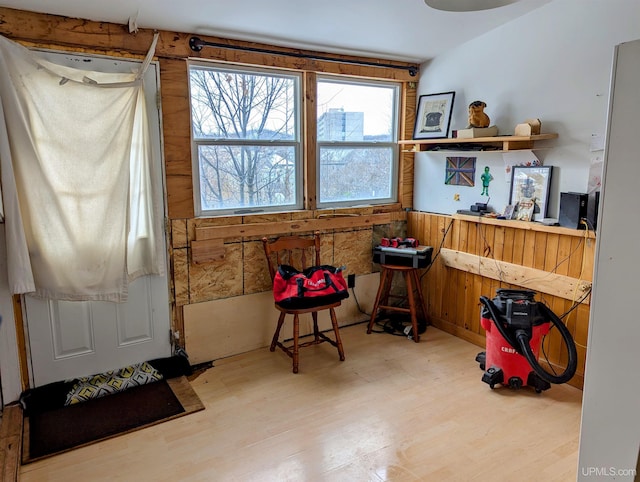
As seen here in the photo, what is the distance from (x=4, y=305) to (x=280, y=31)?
7.79 feet

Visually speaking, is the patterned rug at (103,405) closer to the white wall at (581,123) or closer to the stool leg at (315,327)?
the stool leg at (315,327)

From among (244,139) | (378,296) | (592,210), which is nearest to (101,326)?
(244,139)

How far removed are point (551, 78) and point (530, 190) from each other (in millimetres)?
745

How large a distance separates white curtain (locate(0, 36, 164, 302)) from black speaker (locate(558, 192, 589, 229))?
8.60 feet

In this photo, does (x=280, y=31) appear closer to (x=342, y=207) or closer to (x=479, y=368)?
(x=342, y=207)

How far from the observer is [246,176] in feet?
11.1

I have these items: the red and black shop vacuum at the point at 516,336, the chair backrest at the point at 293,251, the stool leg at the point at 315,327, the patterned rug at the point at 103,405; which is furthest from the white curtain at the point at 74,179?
the red and black shop vacuum at the point at 516,336

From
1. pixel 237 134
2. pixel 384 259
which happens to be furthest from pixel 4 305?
pixel 384 259

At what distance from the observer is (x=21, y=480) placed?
6.96 feet

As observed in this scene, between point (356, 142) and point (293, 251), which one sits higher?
point (356, 142)

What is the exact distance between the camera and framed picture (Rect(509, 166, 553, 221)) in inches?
122

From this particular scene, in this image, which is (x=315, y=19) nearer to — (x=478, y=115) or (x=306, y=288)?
(x=478, y=115)

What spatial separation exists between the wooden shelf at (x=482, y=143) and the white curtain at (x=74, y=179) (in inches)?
84.8

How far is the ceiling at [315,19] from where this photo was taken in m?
2.55
